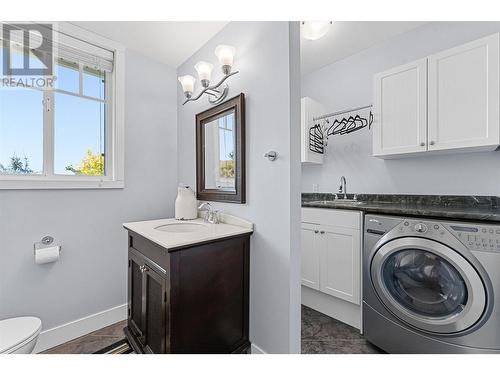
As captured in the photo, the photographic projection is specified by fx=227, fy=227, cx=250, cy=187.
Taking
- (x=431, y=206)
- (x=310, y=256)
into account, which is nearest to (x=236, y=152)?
(x=310, y=256)

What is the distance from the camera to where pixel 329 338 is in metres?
1.65

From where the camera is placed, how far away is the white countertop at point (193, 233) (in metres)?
1.12

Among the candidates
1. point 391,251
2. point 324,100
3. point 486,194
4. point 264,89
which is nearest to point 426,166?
point 486,194

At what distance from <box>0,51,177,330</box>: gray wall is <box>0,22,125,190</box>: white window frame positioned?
0.18ft

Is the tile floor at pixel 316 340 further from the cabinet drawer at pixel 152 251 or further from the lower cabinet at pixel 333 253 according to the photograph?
the cabinet drawer at pixel 152 251

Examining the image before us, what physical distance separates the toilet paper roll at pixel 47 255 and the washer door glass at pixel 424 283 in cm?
217

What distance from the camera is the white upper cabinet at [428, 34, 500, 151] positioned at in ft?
4.89

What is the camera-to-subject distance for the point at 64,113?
5.56 feet

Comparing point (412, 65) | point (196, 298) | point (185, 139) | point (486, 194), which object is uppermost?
point (412, 65)

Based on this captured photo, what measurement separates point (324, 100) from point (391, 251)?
6.28ft

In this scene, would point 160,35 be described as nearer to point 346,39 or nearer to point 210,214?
point 210,214

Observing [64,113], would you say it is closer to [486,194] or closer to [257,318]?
[257,318]

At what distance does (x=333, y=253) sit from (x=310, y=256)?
231 mm
